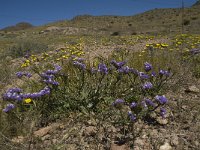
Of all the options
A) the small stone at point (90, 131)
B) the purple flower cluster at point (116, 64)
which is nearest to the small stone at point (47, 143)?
the small stone at point (90, 131)

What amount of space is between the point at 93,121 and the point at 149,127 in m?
0.64

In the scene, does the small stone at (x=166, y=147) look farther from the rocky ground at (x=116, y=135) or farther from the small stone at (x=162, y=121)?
the small stone at (x=162, y=121)

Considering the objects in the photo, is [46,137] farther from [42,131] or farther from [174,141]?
[174,141]

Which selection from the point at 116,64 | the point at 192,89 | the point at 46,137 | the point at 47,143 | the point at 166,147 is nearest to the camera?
the point at 166,147

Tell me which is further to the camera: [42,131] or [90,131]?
[42,131]

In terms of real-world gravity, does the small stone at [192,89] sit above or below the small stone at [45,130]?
above

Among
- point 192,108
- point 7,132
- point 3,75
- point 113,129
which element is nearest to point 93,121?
point 113,129

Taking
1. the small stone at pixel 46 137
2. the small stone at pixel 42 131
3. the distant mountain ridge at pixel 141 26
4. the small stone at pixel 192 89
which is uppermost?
the distant mountain ridge at pixel 141 26

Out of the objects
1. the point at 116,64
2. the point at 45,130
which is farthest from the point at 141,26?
the point at 45,130

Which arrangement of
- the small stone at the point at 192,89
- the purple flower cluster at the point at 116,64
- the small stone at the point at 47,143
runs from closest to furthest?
the small stone at the point at 47,143 → the purple flower cluster at the point at 116,64 → the small stone at the point at 192,89

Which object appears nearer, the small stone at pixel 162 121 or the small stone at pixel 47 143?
the small stone at pixel 47 143

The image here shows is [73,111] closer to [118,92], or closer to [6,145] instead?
[118,92]

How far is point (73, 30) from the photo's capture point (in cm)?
3197

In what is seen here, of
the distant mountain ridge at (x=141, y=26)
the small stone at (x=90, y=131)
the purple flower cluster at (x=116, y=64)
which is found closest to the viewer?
the small stone at (x=90, y=131)
